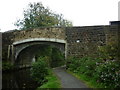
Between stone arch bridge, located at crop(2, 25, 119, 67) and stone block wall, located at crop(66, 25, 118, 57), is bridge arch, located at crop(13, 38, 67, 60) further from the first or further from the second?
stone block wall, located at crop(66, 25, 118, 57)

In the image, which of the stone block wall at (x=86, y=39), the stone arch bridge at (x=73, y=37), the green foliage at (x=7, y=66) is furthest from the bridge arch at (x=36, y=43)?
the green foliage at (x=7, y=66)

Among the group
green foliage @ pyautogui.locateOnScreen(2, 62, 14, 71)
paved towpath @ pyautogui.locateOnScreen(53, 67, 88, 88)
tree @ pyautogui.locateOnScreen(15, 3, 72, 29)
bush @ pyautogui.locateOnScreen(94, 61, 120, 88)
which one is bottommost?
green foliage @ pyautogui.locateOnScreen(2, 62, 14, 71)

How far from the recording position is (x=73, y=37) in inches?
591

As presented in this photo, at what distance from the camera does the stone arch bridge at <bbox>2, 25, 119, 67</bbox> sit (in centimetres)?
1419

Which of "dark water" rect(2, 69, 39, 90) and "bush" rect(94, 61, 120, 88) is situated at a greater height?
"bush" rect(94, 61, 120, 88)

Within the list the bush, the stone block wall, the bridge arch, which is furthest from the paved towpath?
the bridge arch

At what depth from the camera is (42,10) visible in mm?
27531

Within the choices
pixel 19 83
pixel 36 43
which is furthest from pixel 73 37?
pixel 19 83

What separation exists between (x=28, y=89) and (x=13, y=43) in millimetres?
10259

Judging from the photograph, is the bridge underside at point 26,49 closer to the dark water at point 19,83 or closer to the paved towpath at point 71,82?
the dark water at point 19,83

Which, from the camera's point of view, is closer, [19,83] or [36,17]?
[19,83]

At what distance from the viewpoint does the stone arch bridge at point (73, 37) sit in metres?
14.2

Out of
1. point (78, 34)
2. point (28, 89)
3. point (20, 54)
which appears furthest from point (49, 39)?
point (28, 89)

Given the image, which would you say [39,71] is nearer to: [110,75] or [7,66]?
[110,75]
